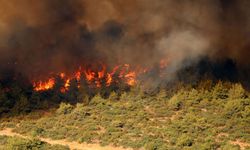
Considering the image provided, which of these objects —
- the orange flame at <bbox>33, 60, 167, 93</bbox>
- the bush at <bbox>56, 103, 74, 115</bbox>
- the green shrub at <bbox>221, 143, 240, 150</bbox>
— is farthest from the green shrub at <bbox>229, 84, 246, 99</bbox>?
the bush at <bbox>56, 103, 74, 115</bbox>

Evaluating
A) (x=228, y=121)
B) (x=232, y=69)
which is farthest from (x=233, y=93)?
(x=232, y=69)

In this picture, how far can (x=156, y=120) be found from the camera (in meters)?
36.1

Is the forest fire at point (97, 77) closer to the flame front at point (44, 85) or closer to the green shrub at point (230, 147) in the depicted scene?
the flame front at point (44, 85)

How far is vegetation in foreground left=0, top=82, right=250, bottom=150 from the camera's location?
101 feet

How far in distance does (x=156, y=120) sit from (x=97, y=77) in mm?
16121

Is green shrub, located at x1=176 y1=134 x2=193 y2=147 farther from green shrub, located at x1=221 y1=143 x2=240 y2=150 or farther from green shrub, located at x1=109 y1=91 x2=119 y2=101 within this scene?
green shrub, located at x1=109 y1=91 x2=119 y2=101

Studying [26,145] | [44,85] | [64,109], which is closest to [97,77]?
[44,85]

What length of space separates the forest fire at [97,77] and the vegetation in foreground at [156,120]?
4.54 meters

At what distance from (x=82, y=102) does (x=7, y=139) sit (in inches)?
578

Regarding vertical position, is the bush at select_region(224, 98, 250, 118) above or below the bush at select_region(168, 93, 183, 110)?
below

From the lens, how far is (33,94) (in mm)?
45250

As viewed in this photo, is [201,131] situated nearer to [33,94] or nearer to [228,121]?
[228,121]

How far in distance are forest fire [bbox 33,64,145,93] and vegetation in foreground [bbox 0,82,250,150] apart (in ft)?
14.9

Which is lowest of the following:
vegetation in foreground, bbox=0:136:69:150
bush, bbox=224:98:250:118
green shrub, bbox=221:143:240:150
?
green shrub, bbox=221:143:240:150
